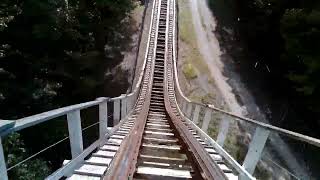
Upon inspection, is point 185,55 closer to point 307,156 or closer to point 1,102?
point 307,156

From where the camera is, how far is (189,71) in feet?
71.1

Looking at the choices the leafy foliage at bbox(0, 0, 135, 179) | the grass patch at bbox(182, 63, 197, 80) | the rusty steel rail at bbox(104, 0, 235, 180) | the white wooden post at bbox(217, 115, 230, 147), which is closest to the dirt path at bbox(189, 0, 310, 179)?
the grass patch at bbox(182, 63, 197, 80)

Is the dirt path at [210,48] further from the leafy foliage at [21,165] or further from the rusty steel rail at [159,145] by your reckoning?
the leafy foliage at [21,165]

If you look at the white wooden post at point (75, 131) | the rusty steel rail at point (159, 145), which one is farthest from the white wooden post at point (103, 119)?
the white wooden post at point (75, 131)

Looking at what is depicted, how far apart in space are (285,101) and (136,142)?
49.9 feet

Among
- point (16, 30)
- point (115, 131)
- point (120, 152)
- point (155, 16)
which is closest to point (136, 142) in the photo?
point (120, 152)

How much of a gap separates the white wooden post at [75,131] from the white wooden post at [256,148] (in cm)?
200

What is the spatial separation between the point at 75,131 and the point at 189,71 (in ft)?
57.9

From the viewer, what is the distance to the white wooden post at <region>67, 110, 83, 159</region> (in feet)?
13.7

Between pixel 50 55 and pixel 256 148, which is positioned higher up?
pixel 50 55

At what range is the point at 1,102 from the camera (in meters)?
15.2

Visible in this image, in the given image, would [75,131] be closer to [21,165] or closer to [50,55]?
[21,165]

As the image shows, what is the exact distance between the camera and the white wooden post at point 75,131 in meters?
4.18

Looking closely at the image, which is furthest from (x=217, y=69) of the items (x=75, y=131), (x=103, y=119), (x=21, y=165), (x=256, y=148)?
(x=75, y=131)
